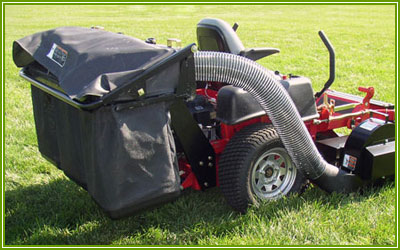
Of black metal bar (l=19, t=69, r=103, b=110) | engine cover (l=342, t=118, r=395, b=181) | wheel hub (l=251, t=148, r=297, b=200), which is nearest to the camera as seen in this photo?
black metal bar (l=19, t=69, r=103, b=110)

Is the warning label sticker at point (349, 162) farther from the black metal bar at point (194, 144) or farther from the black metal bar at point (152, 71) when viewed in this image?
the black metal bar at point (152, 71)

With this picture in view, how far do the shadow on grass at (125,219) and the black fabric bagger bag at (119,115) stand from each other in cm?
46

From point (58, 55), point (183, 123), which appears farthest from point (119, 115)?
point (58, 55)

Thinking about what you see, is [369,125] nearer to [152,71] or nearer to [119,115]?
[152,71]

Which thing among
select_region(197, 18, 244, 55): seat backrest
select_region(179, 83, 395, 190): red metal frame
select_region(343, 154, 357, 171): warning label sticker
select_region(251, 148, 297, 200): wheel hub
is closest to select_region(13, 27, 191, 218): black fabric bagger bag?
select_region(179, 83, 395, 190): red metal frame

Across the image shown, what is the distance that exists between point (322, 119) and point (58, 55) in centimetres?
201

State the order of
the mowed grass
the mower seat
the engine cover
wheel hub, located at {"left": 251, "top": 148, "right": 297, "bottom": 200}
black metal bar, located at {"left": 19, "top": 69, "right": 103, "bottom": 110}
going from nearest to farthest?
black metal bar, located at {"left": 19, "top": 69, "right": 103, "bottom": 110}
the mowed grass
wheel hub, located at {"left": 251, "top": 148, "right": 297, "bottom": 200}
the engine cover
the mower seat

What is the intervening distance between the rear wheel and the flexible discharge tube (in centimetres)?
14

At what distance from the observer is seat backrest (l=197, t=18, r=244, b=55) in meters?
3.51

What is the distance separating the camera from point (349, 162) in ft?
11.2

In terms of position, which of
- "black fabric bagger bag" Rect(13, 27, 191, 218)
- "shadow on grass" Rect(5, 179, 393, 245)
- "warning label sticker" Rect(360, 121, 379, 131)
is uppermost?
"black fabric bagger bag" Rect(13, 27, 191, 218)

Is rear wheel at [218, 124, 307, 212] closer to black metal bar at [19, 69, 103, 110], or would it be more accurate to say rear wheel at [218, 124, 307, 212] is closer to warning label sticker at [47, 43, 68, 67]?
black metal bar at [19, 69, 103, 110]

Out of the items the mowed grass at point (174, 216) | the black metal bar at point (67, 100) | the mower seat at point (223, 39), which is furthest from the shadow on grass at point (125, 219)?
the mower seat at point (223, 39)

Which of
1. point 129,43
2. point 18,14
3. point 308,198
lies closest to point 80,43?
point 129,43
